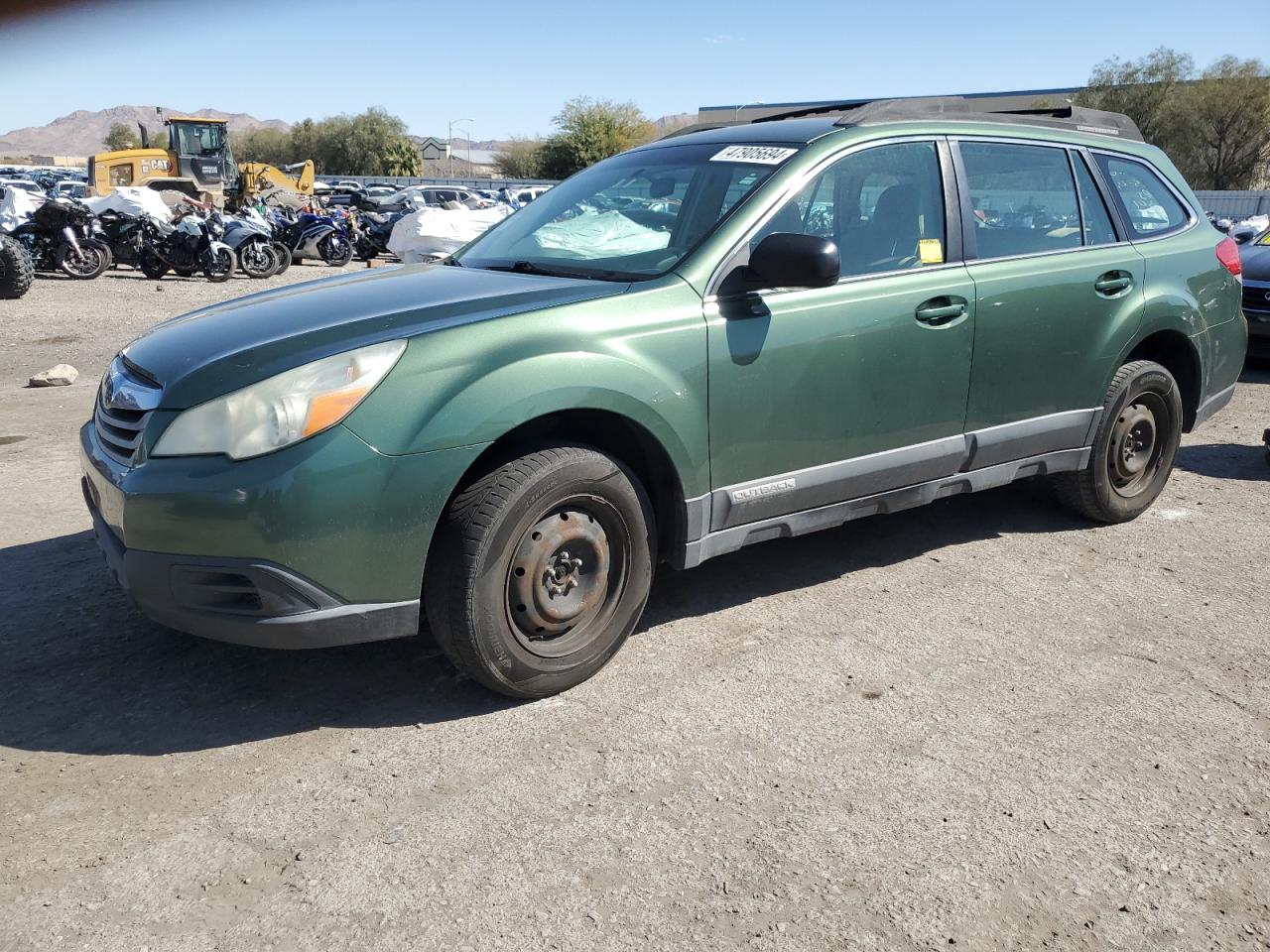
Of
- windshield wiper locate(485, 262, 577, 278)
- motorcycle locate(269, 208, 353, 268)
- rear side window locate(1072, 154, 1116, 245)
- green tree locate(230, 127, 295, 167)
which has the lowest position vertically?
motorcycle locate(269, 208, 353, 268)

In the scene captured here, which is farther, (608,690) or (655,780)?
(608,690)

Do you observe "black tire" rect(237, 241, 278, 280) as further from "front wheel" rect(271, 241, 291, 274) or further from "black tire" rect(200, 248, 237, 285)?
"black tire" rect(200, 248, 237, 285)

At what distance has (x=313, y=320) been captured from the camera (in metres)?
3.57

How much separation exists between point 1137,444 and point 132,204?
63.5 ft

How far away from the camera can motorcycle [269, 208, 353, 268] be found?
21641 millimetres

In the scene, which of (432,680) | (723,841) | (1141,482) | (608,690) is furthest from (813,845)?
(1141,482)

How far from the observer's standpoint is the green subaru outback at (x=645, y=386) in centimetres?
316

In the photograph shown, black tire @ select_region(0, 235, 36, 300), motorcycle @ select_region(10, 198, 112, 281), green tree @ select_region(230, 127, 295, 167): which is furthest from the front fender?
green tree @ select_region(230, 127, 295, 167)

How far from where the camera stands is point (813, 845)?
2840 mm

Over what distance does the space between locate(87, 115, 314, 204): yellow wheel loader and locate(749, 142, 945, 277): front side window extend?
30895 millimetres

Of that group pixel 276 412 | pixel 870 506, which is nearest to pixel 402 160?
pixel 870 506

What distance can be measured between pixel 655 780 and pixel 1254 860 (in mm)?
1511

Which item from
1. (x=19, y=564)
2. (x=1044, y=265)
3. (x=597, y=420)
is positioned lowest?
(x=19, y=564)

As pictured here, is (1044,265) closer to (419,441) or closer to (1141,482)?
(1141,482)
